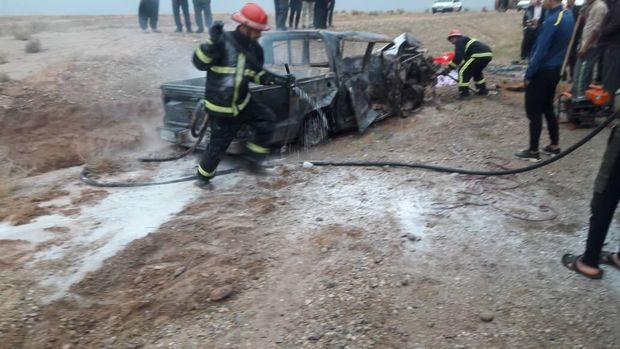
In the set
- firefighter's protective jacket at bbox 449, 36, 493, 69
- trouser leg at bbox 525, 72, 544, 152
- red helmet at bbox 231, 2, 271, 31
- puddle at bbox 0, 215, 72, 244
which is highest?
red helmet at bbox 231, 2, 271, 31

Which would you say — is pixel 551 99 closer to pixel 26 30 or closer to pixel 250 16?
pixel 250 16

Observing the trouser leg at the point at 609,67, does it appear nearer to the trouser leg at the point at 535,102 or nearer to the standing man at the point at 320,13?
the trouser leg at the point at 535,102

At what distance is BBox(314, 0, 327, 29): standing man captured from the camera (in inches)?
537

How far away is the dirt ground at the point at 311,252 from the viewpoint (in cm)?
316

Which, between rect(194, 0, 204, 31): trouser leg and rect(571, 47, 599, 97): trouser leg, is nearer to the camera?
rect(571, 47, 599, 97): trouser leg

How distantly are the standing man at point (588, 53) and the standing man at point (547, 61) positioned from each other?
1.71 meters

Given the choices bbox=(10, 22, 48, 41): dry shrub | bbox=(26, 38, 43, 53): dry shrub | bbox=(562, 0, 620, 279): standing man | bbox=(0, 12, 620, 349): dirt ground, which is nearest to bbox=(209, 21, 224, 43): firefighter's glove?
bbox=(0, 12, 620, 349): dirt ground

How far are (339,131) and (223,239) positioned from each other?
3.66m

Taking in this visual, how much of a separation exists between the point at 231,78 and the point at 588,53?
5209 mm

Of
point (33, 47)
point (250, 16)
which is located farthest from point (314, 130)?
point (33, 47)

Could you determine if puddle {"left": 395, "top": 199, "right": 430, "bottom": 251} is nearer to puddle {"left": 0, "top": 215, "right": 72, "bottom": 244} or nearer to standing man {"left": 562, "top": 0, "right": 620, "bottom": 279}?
standing man {"left": 562, "top": 0, "right": 620, "bottom": 279}

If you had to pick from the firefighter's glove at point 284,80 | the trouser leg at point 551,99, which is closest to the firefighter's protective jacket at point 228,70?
the firefighter's glove at point 284,80

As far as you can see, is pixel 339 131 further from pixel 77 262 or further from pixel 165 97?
pixel 77 262

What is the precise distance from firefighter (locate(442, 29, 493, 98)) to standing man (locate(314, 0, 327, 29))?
4983 millimetres
